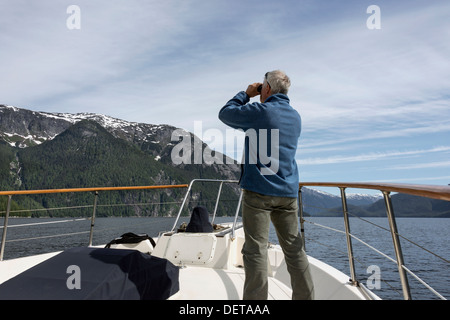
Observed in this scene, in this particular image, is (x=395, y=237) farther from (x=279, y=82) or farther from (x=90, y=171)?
(x=90, y=171)

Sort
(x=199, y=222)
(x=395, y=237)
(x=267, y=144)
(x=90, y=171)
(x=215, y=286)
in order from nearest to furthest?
(x=395, y=237)
(x=267, y=144)
(x=215, y=286)
(x=199, y=222)
(x=90, y=171)

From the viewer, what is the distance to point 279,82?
2.01 metres

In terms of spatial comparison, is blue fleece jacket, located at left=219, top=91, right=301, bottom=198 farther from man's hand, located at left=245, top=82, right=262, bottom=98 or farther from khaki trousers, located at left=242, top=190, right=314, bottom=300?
man's hand, located at left=245, top=82, right=262, bottom=98

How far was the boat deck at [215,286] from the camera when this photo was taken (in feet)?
7.57

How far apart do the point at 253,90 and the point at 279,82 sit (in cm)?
22

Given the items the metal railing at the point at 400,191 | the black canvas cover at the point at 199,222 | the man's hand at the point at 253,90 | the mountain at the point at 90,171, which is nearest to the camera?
the metal railing at the point at 400,191

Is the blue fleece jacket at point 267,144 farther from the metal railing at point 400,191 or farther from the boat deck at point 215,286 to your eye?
the boat deck at point 215,286

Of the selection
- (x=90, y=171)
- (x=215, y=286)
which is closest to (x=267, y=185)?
(x=215, y=286)

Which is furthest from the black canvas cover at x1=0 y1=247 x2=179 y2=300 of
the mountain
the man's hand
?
the mountain

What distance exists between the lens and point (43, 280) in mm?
1461

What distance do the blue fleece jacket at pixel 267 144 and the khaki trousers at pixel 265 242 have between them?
0.22ft

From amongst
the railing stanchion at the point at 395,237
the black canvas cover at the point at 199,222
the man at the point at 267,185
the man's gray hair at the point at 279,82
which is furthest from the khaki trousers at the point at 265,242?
the black canvas cover at the point at 199,222

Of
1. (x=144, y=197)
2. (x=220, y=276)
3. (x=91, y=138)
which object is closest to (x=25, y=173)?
(x=91, y=138)
